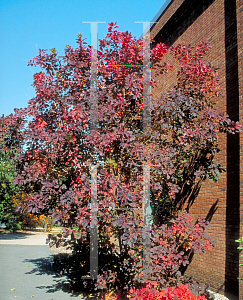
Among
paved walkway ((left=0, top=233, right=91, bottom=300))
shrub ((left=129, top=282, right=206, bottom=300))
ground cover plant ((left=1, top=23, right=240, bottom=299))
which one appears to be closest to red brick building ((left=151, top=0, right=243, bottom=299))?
ground cover plant ((left=1, top=23, right=240, bottom=299))

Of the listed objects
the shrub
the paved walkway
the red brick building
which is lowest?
the paved walkway

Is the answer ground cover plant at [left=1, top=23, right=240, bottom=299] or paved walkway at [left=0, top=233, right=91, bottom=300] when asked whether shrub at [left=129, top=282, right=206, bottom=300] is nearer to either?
ground cover plant at [left=1, top=23, right=240, bottom=299]

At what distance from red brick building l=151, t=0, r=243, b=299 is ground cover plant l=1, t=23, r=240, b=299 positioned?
554 mm

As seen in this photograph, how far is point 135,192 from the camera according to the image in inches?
179

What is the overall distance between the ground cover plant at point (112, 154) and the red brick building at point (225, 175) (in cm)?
55

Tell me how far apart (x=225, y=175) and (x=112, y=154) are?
107 inches

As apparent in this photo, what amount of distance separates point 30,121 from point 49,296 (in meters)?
3.54

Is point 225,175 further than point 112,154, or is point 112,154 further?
point 225,175

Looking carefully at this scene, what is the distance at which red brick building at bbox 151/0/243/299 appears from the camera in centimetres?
586

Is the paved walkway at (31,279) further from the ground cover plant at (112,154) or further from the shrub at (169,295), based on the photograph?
the shrub at (169,295)

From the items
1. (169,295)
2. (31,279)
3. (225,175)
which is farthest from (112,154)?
(31,279)

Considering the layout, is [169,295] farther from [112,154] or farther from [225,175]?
[225,175]

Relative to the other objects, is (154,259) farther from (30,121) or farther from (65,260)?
(30,121)

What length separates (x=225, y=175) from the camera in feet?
20.7
